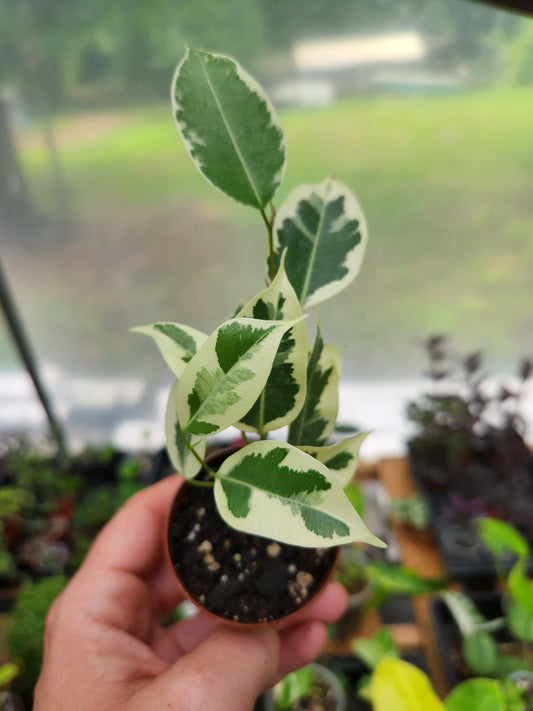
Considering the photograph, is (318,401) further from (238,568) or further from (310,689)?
(310,689)

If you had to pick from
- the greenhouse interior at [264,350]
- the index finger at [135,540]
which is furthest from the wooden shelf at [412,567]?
the index finger at [135,540]

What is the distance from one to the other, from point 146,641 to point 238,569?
0.24m

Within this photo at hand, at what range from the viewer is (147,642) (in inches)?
27.8

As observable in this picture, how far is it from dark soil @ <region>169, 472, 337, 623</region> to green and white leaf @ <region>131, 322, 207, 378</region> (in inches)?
7.6

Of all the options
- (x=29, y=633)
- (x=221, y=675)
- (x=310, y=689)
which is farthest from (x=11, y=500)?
(x=221, y=675)

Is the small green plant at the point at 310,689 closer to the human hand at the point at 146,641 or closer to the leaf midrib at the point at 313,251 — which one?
the human hand at the point at 146,641

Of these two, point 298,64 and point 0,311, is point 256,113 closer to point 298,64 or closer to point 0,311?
point 298,64

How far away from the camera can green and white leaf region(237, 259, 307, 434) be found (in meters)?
0.43

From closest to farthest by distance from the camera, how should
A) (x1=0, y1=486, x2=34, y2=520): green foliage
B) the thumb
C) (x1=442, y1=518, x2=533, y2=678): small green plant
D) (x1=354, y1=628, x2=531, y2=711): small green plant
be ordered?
the thumb → (x1=354, y1=628, x2=531, y2=711): small green plant → (x1=442, y1=518, x2=533, y2=678): small green plant → (x1=0, y1=486, x2=34, y2=520): green foliage

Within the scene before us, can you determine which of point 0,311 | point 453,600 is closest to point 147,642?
point 453,600

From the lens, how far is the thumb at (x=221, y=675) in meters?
0.50

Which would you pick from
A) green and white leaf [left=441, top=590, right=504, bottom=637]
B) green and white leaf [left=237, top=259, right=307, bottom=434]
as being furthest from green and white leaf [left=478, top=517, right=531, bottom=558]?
green and white leaf [left=237, top=259, right=307, bottom=434]

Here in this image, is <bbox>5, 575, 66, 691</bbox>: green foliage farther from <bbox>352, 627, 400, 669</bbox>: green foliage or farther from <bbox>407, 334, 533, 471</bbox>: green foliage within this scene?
<bbox>407, 334, 533, 471</bbox>: green foliage

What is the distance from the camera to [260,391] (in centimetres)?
40
